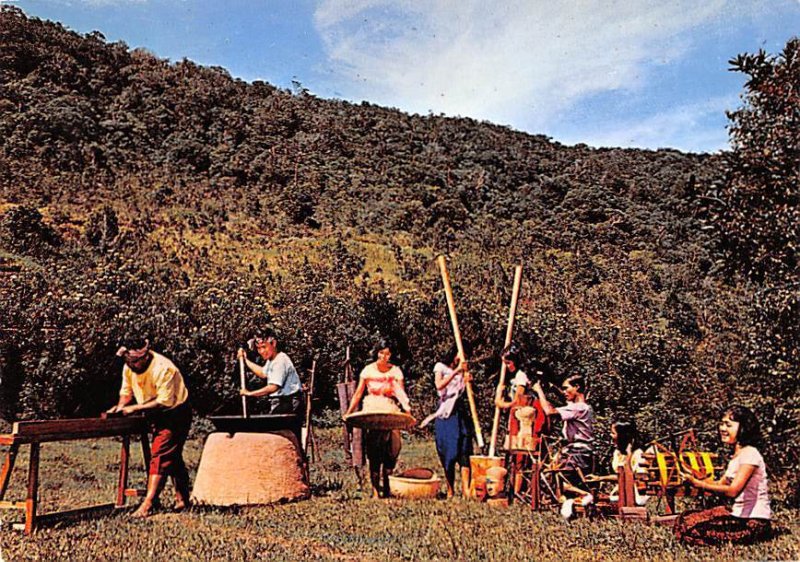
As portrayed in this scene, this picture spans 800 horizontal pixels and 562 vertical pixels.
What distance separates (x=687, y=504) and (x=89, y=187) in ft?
115

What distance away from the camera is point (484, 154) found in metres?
58.3

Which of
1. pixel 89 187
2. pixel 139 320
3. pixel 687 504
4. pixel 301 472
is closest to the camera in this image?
pixel 301 472

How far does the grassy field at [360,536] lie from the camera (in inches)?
235

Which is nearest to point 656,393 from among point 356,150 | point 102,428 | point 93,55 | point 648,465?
point 648,465

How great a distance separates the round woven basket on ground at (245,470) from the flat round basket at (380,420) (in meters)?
0.75

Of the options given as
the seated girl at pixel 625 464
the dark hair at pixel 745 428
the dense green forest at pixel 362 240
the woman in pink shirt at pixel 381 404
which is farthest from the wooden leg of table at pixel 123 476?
the dense green forest at pixel 362 240

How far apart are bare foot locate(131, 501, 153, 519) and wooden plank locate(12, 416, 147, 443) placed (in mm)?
671

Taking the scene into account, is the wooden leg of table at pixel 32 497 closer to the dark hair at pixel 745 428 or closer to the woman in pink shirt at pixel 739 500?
the woman in pink shirt at pixel 739 500

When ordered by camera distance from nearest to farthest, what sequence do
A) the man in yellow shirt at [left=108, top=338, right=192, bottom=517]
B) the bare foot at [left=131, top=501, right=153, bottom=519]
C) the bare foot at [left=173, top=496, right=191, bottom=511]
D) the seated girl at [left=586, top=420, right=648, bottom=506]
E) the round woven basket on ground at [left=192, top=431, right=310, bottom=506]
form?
the bare foot at [left=131, top=501, right=153, bottom=519], the seated girl at [left=586, top=420, right=648, bottom=506], the man in yellow shirt at [left=108, top=338, right=192, bottom=517], the bare foot at [left=173, top=496, right=191, bottom=511], the round woven basket on ground at [left=192, top=431, right=310, bottom=506]

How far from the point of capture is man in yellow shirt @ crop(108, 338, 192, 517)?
25.1 ft

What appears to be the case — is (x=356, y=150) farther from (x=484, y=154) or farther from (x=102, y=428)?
(x=102, y=428)

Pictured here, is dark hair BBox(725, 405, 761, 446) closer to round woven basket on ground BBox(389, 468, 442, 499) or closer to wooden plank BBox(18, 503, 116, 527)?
round woven basket on ground BBox(389, 468, 442, 499)

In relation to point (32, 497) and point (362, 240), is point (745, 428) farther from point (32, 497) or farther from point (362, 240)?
point (362, 240)

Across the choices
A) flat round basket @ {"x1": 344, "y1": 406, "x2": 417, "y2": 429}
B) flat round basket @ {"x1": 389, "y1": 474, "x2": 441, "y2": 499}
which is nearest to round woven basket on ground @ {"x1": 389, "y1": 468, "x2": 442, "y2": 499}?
flat round basket @ {"x1": 389, "y1": 474, "x2": 441, "y2": 499}
